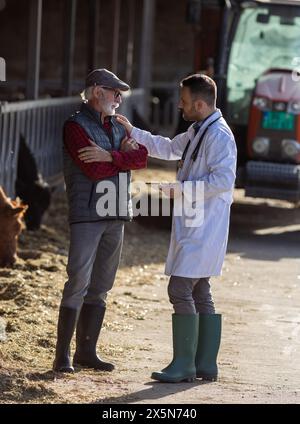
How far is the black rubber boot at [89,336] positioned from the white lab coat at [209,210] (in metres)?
0.48

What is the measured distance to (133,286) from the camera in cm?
1012

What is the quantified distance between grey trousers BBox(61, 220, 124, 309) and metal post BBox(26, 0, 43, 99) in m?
7.06

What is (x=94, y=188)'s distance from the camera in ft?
21.9

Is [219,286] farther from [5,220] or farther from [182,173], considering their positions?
[182,173]

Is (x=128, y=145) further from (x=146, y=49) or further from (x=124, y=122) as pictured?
(x=146, y=49)

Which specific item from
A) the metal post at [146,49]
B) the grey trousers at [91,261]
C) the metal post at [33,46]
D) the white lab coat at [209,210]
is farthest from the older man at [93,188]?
the metal post at [146,49]

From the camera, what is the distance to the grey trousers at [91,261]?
21.9 feet

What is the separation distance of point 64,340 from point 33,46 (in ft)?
25.2

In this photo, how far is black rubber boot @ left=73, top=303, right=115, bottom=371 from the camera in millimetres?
6941

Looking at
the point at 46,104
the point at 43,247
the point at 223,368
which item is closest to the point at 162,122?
the point at 46,104

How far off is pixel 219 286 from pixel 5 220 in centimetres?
187

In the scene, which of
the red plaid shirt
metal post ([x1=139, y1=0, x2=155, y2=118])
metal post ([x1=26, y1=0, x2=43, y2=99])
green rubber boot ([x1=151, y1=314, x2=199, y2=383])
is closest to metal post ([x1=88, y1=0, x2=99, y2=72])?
metal post ([x1=26, y1=0, x2=43, y2=99])

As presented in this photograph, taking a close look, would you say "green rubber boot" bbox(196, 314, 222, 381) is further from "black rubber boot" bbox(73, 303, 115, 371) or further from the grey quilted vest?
the grey quilted vest

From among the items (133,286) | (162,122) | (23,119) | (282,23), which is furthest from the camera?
(162,122)
